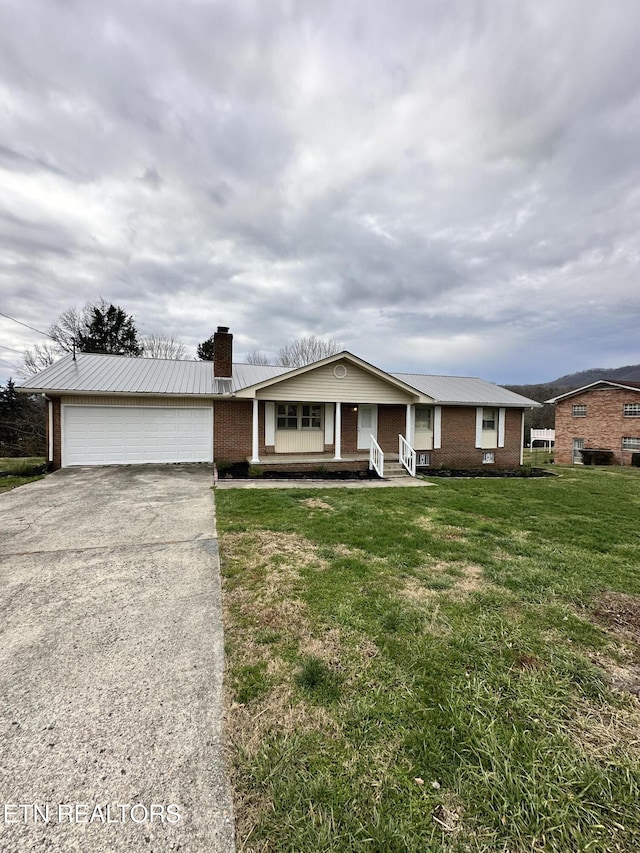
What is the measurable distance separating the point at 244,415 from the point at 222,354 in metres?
2.98

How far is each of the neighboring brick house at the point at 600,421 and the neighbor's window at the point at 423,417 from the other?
16753 millimetres

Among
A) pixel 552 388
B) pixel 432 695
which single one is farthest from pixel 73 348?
pixel 552 388

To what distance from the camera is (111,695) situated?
2303 mm

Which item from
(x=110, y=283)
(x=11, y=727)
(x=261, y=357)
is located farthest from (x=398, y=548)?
(x=261, y=357)

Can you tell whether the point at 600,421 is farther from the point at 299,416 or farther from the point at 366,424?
the point at 299,416

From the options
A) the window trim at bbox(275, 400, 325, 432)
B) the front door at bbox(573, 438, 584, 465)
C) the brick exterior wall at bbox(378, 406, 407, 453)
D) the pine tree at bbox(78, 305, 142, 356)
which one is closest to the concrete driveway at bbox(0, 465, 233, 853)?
the window trim at bbox(275, 400, 325, 432)

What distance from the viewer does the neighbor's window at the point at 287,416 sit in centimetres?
1357

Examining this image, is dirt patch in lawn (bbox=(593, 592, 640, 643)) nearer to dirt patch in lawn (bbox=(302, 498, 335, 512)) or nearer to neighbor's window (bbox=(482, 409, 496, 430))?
dirt patch in lawn (bbox=(302, 498, 335, 512))

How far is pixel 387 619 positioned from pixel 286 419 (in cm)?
1083

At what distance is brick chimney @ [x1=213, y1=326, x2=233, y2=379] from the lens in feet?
46.8

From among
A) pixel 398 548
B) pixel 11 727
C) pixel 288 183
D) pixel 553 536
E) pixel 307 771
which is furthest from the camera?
pixel 288 183

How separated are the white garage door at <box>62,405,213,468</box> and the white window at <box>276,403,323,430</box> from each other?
104 inches

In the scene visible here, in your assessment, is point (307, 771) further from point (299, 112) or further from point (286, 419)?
point (299, 112)

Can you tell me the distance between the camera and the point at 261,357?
127 feet
